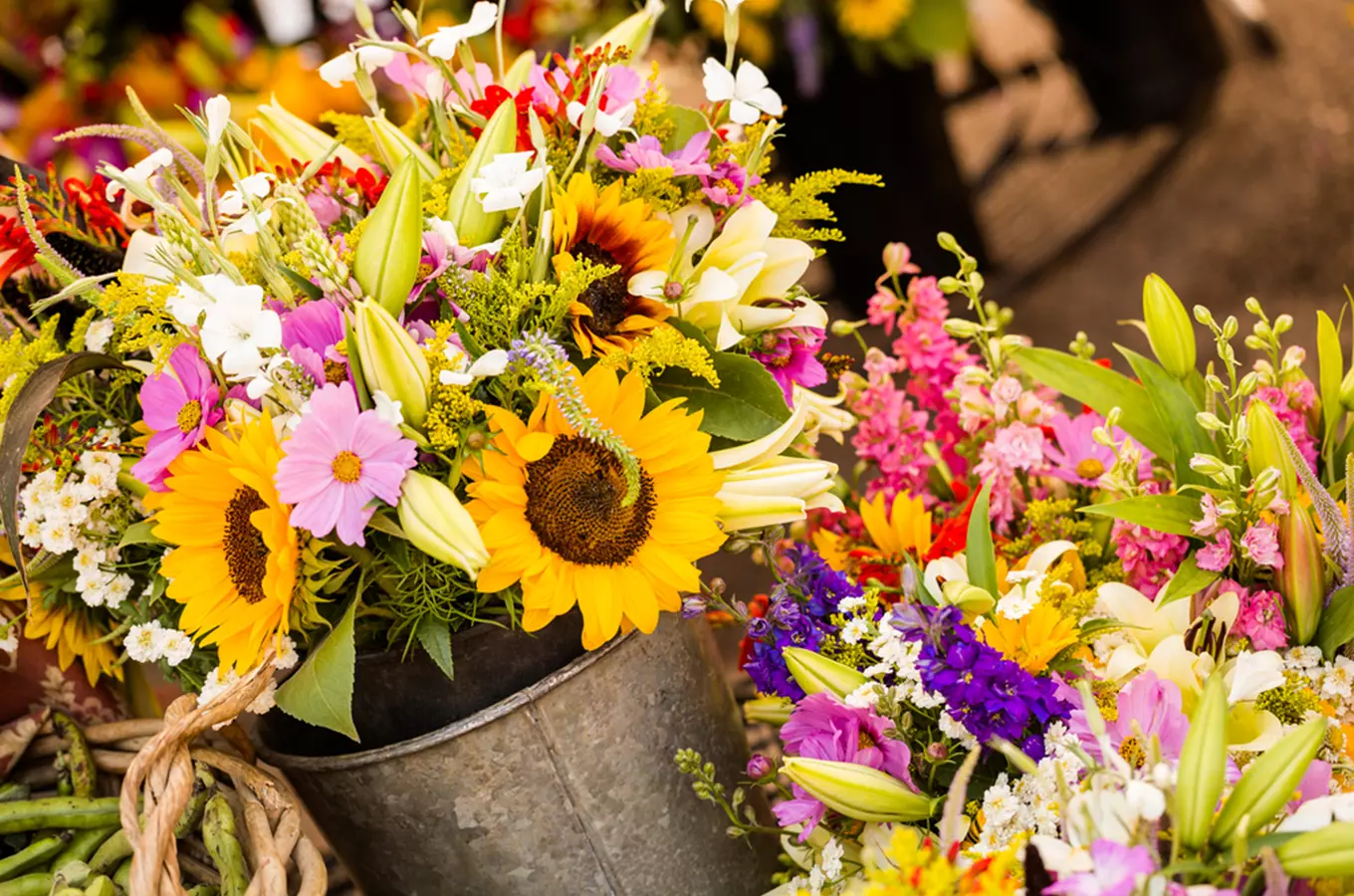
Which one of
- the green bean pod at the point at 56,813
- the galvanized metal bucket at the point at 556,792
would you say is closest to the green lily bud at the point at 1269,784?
the galvanized metal bucket at the point at 556,792

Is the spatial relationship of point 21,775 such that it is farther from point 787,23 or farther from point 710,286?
point 787,23

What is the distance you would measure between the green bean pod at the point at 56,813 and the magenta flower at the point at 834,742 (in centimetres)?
41

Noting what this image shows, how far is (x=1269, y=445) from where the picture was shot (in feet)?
2.07

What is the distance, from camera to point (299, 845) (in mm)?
680

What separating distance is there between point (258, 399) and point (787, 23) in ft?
4.23

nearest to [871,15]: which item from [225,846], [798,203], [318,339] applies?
[798,203]

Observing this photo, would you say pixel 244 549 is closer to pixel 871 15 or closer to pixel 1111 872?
pixel 1111 872

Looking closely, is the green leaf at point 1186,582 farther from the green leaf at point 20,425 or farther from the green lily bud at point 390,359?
the green leaf at point 20,425

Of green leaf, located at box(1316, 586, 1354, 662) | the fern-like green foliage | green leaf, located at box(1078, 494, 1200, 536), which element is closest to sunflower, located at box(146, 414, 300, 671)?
the fern-like green foliage

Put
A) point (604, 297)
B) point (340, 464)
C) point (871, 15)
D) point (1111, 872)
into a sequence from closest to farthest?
point (1111, 872), point (340, 464), point (604, 297), point (871, 15)

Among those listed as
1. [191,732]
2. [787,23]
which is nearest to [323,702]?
[191,732]

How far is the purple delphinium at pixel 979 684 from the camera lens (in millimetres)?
577

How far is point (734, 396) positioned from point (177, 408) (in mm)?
293

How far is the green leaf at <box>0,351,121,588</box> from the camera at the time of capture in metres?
0.58
